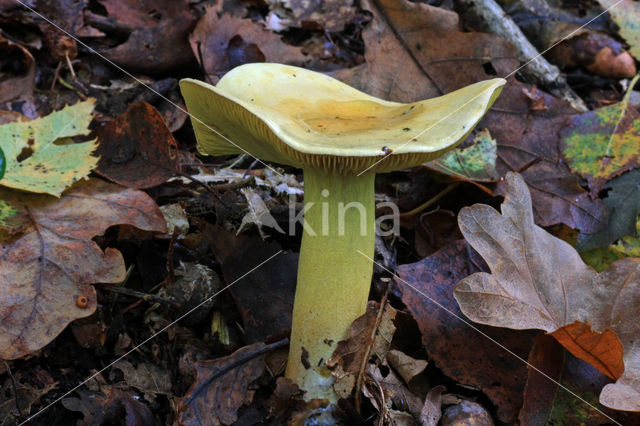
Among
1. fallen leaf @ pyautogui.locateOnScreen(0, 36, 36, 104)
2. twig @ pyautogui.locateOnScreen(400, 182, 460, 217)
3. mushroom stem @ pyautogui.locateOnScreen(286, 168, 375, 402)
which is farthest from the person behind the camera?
fallen leaf @ pyautogui.locateOnScreen(0, 36, 36, 104)

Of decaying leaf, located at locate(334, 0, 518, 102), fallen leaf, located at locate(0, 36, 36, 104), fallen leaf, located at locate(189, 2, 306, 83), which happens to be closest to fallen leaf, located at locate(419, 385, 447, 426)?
decaying leaf, located at locate(334, 0, 518, 102)

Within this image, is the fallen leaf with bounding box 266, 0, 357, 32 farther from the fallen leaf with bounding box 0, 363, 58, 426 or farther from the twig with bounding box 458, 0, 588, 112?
the fallen leaf with bounding box 0, 363, 58, 426

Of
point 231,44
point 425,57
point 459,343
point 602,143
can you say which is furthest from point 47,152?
point 602,143

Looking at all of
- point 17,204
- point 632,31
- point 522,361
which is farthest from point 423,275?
point 632,31

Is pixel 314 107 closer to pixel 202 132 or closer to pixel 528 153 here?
pixel 202 132

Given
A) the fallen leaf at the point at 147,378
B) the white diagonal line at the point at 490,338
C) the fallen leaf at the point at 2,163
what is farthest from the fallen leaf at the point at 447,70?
the fallen leaf at the point at 147,378
